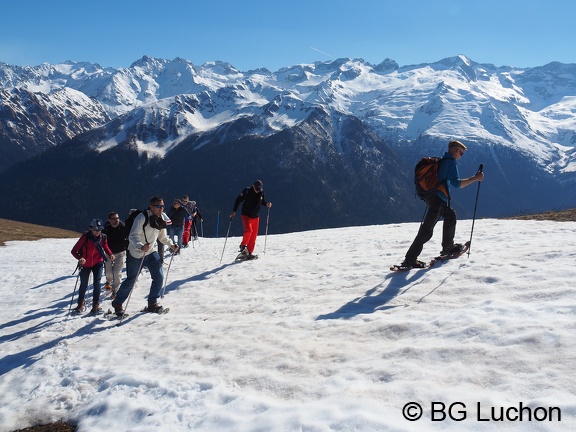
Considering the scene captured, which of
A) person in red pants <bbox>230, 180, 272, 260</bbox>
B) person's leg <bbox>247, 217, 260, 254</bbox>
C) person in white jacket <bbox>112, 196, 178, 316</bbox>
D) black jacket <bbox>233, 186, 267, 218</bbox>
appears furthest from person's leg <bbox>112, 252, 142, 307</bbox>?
person's leg <bbox>247, 217, 260, 254</bbox>

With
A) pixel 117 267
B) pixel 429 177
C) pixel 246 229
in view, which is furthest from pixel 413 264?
pixel 117 267

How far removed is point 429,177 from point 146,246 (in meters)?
7.49

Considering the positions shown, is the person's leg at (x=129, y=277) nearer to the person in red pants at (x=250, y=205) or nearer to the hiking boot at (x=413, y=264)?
the person in red pants at (x=250, y=205)

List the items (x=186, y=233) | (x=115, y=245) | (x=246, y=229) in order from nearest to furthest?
(x=115, y=245), (x=246, y=229), (x=186, y=233)

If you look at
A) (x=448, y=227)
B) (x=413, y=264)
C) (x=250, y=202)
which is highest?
(x=250, y=202)

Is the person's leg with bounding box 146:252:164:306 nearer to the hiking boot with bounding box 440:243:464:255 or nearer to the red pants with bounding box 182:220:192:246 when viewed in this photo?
the hiking boot with bounding box 440:243:464:255

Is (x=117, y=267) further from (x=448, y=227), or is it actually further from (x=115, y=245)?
(x=448, y=227)

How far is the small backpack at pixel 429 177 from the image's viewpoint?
38.6 feet

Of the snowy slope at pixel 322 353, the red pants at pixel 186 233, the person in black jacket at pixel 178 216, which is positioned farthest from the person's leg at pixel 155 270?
the red pants at pixel 186 233

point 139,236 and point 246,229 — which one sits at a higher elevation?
point 246,229

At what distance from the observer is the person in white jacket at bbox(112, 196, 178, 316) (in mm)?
11375

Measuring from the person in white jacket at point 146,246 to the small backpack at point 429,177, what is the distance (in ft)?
22.0

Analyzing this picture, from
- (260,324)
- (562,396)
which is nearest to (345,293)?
(260,324)

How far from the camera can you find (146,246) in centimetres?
1115
